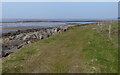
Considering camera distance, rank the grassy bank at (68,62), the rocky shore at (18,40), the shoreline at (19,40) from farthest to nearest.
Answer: the shoreline at (19,40) → the rocky shore at (18,40) → the grassy bank at (68,62)

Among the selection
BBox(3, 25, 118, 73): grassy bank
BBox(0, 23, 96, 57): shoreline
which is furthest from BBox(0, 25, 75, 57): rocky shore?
BBox(3, 25, 118, 73): grassy bank

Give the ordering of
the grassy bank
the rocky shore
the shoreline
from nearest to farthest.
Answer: the grassy bank
the rocky shore
the shoreline

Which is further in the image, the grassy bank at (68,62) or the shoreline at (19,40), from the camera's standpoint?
the shoreline at (19,40)

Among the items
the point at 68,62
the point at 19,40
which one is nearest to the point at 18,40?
the point at 19,40

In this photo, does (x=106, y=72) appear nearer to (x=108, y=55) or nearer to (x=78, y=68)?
(x=78, y=68)

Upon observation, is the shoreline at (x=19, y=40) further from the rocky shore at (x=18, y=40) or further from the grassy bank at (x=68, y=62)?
the grassy bank at (x=68, y=62)

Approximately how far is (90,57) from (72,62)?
1.52 metres

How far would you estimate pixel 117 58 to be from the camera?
40.9 feet

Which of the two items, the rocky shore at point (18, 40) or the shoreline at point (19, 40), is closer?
the rocky shore at point (18, 40)

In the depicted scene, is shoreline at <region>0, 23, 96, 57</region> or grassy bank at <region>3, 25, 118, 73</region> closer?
→ grassy bank at <region>3, 25, 118, 73</region>

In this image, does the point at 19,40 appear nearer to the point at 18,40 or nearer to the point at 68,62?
the point at 18,40

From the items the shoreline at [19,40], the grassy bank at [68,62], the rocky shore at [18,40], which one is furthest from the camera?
the shoreline at [19,40]

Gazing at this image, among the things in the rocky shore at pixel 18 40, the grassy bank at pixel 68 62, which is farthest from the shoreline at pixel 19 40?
the grassy bank at pixel 68 62

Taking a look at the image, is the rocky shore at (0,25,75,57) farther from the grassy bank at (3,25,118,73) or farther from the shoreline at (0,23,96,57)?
the grassy bank at (3,25,118,73)
